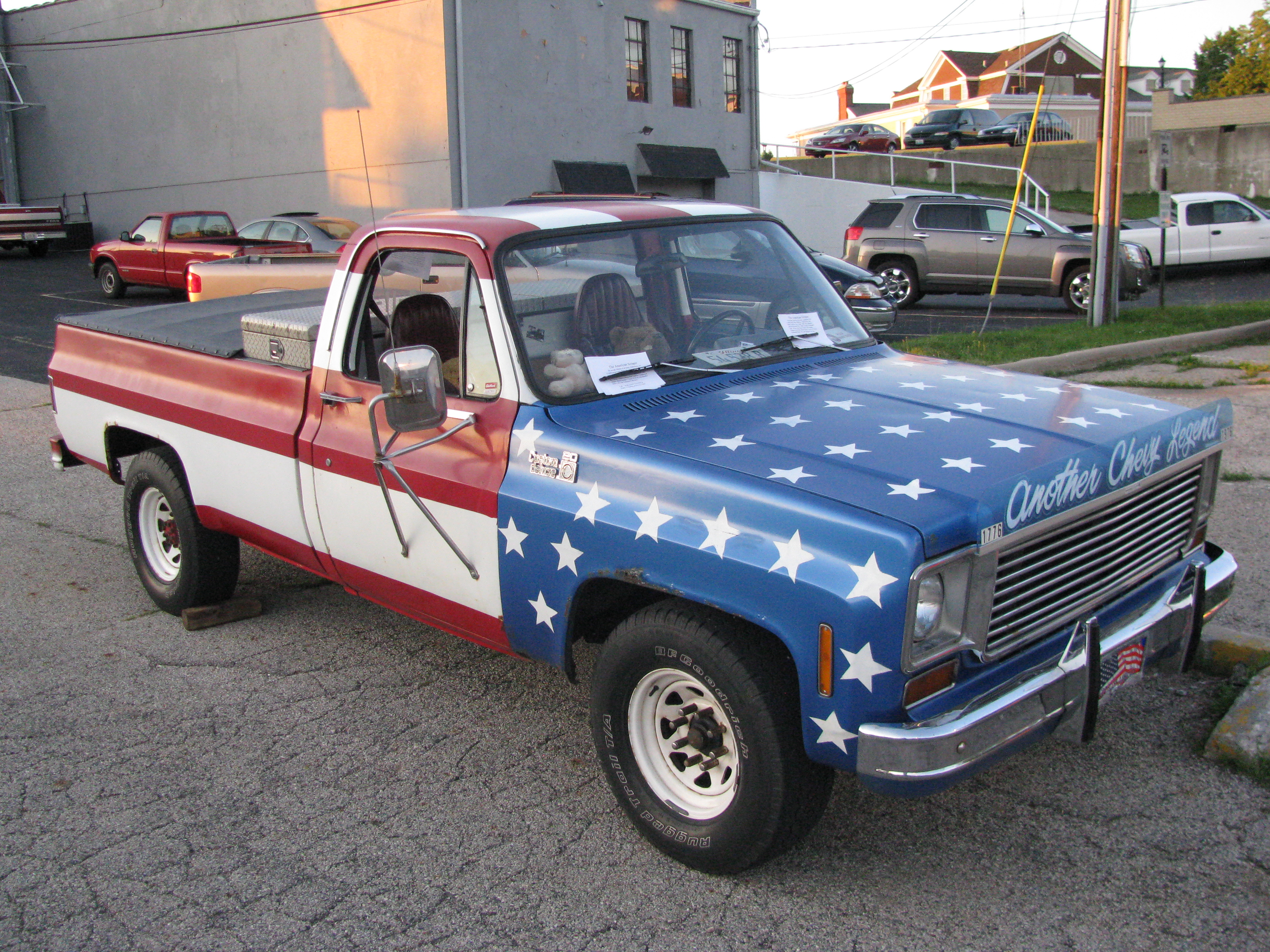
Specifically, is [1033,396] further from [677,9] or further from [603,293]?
[677,9]

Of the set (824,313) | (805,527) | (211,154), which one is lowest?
(805,527)

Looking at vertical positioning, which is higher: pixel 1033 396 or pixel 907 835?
pixel 1033 396

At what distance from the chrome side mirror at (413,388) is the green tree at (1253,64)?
174 ft

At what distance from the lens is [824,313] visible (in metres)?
4.48

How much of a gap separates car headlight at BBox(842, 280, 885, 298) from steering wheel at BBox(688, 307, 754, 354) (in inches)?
204

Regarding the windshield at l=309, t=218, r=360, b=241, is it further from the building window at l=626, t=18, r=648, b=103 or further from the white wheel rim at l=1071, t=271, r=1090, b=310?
the white wheel rim at l=1071, t=271, r=1090, b=310

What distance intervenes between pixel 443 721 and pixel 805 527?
6.64 feet

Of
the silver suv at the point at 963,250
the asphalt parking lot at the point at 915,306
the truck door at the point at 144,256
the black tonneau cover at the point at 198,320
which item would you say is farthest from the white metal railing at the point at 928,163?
the black tonneau cover at the point at 198,320

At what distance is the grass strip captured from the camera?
11.1 m

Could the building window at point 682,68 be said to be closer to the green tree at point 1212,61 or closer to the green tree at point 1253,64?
the green tree at point 1253,64

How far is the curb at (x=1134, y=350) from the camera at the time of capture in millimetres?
10445

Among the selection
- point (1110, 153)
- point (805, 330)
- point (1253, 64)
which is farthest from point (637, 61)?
point (1253, 64)

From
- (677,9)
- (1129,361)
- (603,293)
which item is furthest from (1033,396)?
(677,9)

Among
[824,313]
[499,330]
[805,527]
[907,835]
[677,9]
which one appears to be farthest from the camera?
[677,9]
